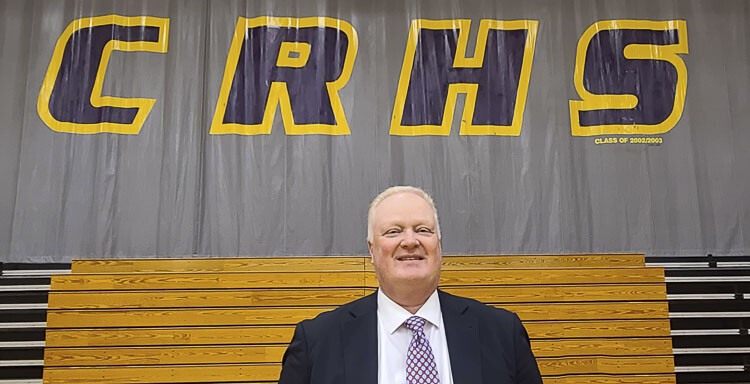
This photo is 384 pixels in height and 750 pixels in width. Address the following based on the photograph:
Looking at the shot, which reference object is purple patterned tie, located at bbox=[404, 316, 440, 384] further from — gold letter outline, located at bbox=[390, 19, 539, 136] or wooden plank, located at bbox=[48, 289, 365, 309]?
gold letter outline, located at bbox=[390, 19, 539, 136]

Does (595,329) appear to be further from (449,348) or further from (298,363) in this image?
(298,363)

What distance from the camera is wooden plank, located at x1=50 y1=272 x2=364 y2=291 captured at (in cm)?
409

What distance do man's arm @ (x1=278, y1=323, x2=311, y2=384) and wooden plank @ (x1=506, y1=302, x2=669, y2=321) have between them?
2.89 meters

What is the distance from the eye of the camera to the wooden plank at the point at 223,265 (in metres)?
4.11

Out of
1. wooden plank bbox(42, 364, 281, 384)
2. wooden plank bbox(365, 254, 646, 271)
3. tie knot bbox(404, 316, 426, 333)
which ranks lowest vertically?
wooden plank bbox(42, 364, 281, 384)

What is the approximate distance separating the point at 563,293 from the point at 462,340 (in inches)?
117

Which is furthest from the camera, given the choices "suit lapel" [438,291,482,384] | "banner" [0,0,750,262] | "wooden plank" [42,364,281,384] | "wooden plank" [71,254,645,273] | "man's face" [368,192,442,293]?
"banner" [0,0,750,262]

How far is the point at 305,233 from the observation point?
13.9 feet

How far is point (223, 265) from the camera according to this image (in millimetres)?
4172

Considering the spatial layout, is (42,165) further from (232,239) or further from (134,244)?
(232,239)

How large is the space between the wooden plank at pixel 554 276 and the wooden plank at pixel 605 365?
1.79ft

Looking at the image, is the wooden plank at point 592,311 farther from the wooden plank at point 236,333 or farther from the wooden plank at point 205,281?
the wooden plank at point 205,281

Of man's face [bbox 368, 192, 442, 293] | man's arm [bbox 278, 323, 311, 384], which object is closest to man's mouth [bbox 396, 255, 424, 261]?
man's face [bbox 368, 192, 442, 293]

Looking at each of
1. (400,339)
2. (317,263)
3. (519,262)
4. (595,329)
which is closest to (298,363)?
(400,339)
